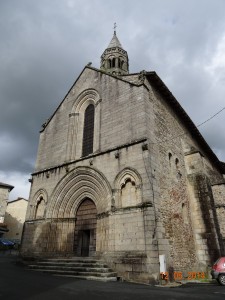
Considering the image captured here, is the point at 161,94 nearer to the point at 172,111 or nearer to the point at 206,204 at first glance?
the point at 172,111

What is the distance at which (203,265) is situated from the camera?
10875 millimetres

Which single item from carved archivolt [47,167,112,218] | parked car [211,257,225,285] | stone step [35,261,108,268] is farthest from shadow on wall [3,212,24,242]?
parked car [211,257,225,285]

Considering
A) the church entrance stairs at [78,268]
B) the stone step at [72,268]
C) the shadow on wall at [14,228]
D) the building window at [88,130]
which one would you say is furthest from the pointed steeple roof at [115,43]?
the shadow on wall at [14,228]

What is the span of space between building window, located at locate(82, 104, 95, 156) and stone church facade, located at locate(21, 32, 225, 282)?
0.07 meters

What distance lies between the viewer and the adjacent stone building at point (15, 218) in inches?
1276

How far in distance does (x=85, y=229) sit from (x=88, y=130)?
5587 millimetres

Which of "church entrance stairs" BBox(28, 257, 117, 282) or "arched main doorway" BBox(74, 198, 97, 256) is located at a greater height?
"arched main doorway" BBox(74, 198, 97, 256)

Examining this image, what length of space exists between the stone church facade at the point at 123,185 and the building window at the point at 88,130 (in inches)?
2.8

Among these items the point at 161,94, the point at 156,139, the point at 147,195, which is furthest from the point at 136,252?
the point at 161,94

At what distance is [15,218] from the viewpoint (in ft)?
111

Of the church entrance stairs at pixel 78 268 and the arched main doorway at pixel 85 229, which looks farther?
the arched main doorway at pixel 85 229

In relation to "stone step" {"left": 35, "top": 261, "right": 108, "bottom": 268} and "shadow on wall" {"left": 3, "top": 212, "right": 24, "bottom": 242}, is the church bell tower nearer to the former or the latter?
"stone step" {"left": 35, "top": 261, "right": 108, "bottom": 268}

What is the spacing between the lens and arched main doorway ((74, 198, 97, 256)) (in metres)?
11.1

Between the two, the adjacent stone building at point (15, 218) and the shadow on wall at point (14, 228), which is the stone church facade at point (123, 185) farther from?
the adjacent stone building at point (15, 218)
